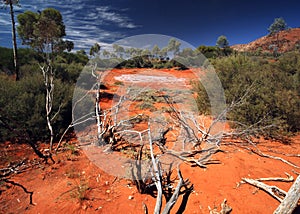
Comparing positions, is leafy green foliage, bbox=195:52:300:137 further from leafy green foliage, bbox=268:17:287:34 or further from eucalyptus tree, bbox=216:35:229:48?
leafy green foliage, bbox=268:17:287:34

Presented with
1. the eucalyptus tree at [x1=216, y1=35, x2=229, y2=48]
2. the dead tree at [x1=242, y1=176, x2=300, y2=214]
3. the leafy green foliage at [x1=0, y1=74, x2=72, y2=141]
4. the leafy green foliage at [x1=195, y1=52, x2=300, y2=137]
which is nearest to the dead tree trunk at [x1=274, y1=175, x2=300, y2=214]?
the dead tree at [x1=242, y1=176, x2=300, y2=214]

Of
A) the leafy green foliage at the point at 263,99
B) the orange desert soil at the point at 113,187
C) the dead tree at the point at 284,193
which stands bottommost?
the orange desert soil at the point at 113,187

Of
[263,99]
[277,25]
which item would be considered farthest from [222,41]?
[263,99]

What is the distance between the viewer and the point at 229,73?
6.58m

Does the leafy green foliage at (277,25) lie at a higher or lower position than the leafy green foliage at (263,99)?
higher

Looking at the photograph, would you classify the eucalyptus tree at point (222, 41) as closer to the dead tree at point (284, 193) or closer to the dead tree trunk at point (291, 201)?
the dead tree at point (284, 193)

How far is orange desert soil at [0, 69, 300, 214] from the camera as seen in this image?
2424 mm

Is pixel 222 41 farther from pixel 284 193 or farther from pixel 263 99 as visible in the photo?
pixel 284 193

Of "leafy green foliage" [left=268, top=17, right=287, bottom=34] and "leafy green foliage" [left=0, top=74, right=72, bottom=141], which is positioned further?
"leafy green foliage" [left=268, top=17, right=287, bottom=34]

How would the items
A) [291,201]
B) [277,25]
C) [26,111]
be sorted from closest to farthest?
[291,201]
[26,111]
[277,25]

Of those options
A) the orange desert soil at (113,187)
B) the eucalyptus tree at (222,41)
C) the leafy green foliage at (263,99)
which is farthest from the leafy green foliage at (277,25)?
the orange desert soil at (113,187)

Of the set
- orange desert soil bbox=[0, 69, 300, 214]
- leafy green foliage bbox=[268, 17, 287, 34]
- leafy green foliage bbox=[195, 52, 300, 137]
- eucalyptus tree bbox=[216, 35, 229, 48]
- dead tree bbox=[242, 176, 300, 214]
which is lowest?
orange desert soil bbox=[0, 69, 300, 214]

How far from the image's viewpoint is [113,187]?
113 inches

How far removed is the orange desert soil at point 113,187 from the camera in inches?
95.4
